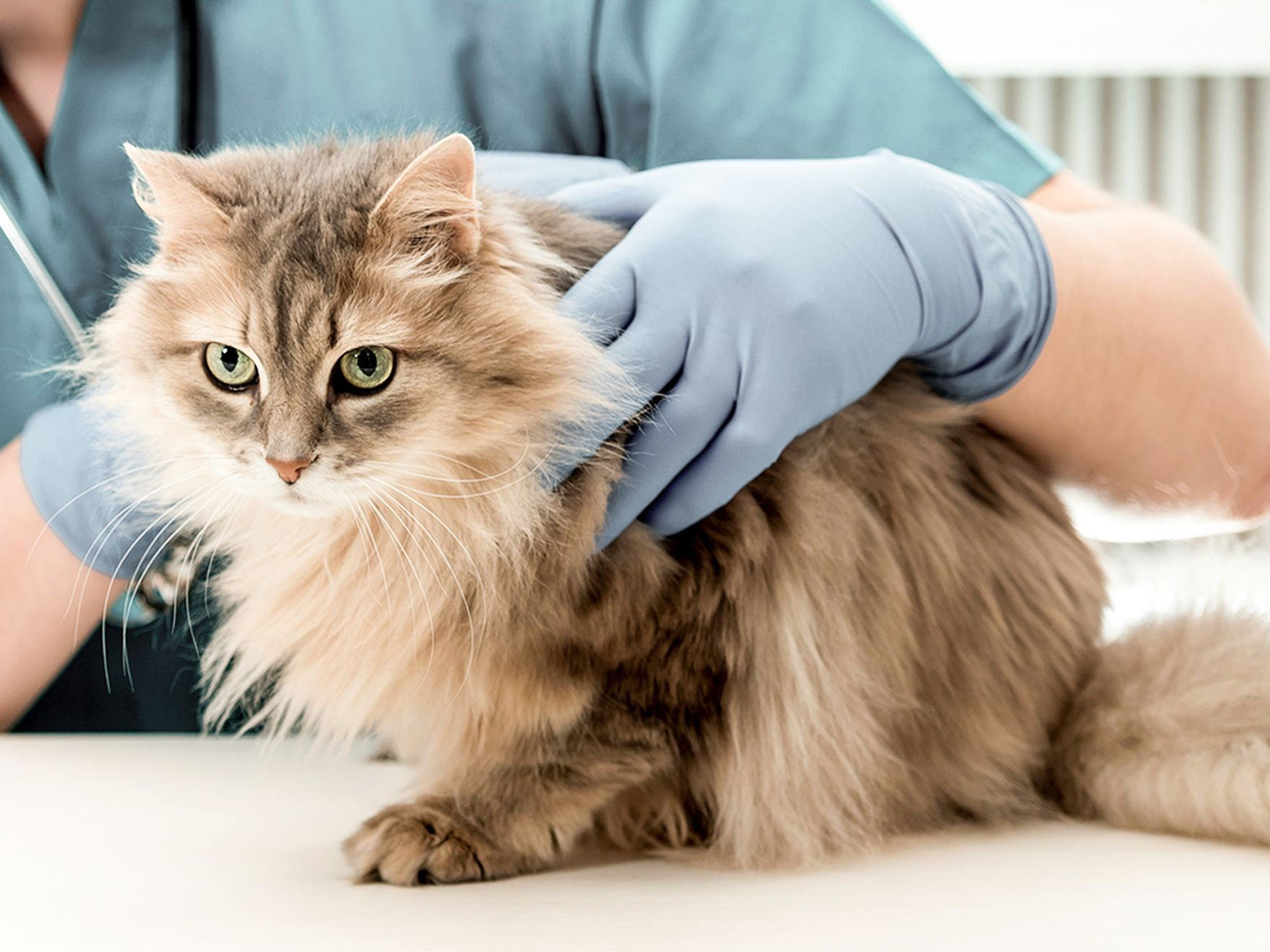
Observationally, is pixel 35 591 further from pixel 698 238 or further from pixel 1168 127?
pixel 1168 127

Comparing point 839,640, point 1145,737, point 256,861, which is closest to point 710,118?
point 839,640

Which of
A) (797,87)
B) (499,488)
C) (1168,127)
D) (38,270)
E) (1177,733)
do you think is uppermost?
(797,87)

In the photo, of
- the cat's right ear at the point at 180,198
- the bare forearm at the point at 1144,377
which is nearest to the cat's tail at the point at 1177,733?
the bare forearm at the point at 1144,377

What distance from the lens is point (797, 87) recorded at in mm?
1427

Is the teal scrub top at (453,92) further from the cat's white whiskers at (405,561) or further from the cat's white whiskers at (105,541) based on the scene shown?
the cat's white whiskers at (405,561)

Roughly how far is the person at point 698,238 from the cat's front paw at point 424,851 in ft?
0.96

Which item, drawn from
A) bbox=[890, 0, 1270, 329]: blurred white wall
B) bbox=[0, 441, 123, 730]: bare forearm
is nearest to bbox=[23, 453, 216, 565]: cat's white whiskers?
bbox=[0, 441, 123, 730]: bare forearm

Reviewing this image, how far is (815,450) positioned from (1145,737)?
399 mm

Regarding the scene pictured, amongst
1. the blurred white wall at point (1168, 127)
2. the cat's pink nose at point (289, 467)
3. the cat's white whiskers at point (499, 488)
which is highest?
the cat's pink nose at point (289, 467)

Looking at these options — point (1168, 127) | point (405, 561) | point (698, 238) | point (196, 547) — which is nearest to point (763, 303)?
point (698, 238)

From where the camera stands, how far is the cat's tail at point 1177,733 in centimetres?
94

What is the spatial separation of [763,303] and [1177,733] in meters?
0.54

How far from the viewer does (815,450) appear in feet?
3.42

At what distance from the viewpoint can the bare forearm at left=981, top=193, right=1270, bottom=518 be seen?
3.80 feet
